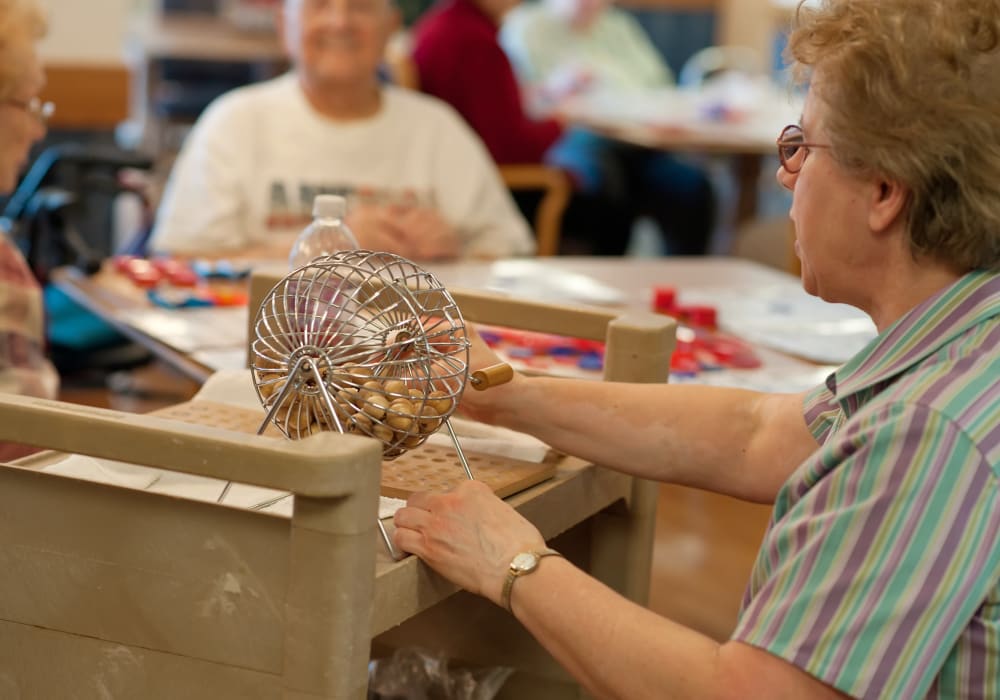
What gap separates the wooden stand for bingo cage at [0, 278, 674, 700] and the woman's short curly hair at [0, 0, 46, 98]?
102 cm

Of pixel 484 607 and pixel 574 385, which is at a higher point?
pixel 574 385

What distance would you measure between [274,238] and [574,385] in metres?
1.64

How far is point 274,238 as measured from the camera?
9.65 feet

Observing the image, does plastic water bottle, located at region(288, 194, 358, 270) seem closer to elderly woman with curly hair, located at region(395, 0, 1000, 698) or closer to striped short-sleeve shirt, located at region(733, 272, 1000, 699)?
elderly woman with curly hair, located at region(395, 0, 1000, 698)

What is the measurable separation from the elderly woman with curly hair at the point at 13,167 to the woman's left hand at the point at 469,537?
92 cm

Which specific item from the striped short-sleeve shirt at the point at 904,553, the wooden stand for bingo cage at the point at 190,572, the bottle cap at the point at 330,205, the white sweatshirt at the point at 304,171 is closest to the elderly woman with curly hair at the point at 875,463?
the striped short-sleeve shirt at the point at 904,553

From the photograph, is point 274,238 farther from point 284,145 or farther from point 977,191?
point 977,191

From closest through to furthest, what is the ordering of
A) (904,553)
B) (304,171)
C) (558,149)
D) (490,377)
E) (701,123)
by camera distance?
(904,553), (490,377), (304,171), (701,123), (558,149)

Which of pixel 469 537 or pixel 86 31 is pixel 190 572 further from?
pixel 86 31

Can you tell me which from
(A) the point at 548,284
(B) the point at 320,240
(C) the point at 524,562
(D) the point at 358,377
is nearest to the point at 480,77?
(A) the point at 548,284

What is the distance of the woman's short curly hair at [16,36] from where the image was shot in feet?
6.26

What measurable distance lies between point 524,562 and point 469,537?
6cm

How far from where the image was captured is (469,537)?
1.13m

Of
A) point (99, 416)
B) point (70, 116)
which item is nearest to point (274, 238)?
point (70, 116)
